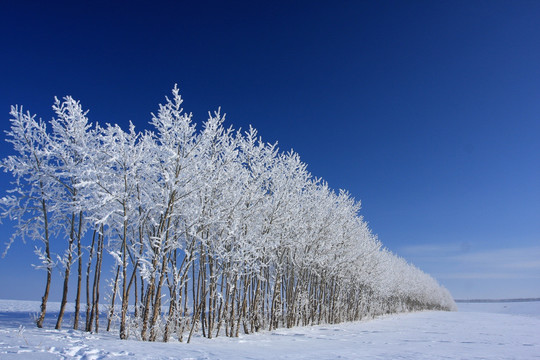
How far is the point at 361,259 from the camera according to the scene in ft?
97.6

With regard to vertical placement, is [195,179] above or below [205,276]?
above

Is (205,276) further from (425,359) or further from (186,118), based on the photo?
(425,359)

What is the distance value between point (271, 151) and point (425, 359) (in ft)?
34.2

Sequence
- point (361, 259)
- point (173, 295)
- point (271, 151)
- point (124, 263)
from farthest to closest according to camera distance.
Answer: point (361, 259) → point (271, 151) → point (173, 295) → point (124, 263)

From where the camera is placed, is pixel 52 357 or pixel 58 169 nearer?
pixel 52 357

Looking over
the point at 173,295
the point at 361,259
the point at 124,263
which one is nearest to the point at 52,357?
the point at 124,263

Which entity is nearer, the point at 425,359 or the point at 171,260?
the point at 425,359

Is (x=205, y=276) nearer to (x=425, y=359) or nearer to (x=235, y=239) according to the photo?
(x=235, y=239)

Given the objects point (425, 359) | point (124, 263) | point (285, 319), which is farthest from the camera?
point (285, 319)

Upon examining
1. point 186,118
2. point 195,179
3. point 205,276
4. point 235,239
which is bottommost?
point 205,276

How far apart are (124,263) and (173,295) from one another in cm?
190

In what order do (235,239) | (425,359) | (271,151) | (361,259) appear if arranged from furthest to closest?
1. (361,259)
2. (271,151)
3. (235,239)
4. (425,359)

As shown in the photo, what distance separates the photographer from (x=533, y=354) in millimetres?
9633

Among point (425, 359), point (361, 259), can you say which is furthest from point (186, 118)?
point (361, 259)
